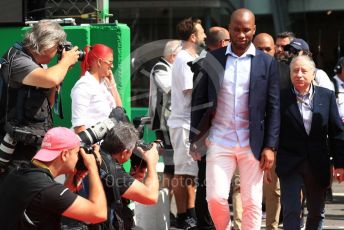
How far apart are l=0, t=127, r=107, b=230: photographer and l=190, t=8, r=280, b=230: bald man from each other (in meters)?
2.15

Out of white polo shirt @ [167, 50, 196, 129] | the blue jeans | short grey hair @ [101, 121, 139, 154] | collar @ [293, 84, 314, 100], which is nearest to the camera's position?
short grey hair @ [101, 121, 139, 154]

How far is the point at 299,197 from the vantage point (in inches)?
302

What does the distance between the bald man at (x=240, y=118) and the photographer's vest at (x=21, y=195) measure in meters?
2.40

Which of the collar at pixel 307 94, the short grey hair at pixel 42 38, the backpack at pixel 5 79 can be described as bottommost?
the collar at pixel 307 94

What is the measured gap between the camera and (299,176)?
7.71 meters

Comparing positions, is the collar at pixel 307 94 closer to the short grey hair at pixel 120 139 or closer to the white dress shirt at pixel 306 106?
the white dress shirt at pixel 306 106

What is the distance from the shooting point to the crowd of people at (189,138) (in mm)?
5395

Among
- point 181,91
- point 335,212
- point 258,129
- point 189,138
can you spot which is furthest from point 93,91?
point 335,212

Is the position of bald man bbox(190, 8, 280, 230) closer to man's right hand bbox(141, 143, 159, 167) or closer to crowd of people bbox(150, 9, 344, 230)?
crowd of people bbox(150, 9, 344, 230)

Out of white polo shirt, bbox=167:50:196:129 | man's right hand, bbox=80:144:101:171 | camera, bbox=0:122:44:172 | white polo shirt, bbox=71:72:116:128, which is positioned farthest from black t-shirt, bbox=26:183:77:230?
Result: white polo shirt, bbox=167:50:196:129

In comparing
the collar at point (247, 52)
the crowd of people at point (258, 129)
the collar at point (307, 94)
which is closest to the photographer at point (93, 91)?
the crowd of people at point (258, 129)

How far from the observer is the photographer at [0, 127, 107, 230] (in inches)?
205

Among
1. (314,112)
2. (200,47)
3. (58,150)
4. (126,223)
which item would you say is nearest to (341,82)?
(200,47)

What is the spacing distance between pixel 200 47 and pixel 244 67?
7.29 feet
